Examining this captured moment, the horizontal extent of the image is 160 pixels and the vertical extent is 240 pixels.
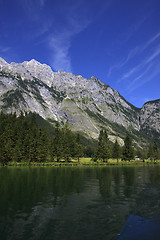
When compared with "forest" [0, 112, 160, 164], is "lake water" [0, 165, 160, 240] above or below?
below

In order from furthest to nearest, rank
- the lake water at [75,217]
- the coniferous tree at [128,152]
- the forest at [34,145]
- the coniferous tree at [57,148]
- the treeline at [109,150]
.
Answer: the coniferous tree at [128,152] → the treeline at [109,150] → the coniferous tree at [57,148] → the forest at [34,145] → the lake water at [75,217]

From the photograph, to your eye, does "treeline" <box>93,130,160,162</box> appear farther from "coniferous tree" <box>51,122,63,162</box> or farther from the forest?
"coniferous tree" <box>51,122,63,162</box>

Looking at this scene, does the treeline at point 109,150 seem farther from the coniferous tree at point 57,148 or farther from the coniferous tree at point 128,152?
the coniferous tree at point 57,148

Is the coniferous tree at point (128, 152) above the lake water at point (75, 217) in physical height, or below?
above

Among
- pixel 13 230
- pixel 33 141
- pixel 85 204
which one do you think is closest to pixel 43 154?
pixel 33 141

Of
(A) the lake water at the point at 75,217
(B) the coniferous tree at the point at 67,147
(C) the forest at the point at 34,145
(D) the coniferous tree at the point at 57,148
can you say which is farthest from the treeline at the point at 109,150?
(A) the lake water at the point at 75,217

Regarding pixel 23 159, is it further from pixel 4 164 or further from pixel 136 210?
pixel 136 210

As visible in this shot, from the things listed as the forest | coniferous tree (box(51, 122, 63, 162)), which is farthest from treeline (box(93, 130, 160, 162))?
coniferous tree (box(51, 122, 63, 162))

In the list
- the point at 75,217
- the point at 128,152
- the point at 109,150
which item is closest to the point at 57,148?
the point at 109,150

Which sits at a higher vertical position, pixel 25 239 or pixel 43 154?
pixel 43 154

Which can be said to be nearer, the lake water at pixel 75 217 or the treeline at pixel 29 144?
the lake water at pixel 75 217

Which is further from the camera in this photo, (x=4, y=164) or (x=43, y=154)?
(x=43, y=154)

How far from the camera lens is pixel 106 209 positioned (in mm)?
23875

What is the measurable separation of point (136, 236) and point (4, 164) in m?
98.4
